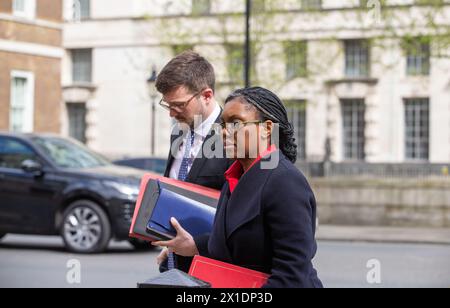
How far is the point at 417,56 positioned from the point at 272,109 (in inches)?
1292

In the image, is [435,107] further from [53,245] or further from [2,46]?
[53,245]

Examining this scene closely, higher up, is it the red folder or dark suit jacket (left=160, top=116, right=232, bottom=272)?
dark suit jacket (left=160, top=116, right=232, bottom=272)

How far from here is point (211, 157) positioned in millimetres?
4629

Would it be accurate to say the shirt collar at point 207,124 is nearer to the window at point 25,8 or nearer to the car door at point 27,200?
the car door at point 27,200

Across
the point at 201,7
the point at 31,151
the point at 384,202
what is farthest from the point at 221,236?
the point at 201,7

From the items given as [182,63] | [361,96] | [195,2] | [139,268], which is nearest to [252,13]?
[195,2]

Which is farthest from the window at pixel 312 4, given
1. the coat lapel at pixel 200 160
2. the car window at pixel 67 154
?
the coat lapel at pixel 200 160

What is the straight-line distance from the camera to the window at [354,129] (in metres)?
42.9

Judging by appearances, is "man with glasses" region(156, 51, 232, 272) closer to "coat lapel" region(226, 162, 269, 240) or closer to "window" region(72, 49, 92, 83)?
"coat lapel" region(226, 162, 269, 240)

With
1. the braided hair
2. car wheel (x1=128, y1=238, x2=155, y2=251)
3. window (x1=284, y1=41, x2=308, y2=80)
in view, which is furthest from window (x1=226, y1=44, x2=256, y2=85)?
the braided hair

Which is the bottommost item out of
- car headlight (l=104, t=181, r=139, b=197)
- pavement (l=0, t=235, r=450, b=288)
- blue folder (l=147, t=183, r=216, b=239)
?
pavement (l=0, t=235, r=450, b=288)

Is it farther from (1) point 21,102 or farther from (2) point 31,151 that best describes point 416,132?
(2) point 31,151

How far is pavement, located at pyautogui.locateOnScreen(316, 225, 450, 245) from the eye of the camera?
1894cm

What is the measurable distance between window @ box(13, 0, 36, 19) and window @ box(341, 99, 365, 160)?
1778cm
